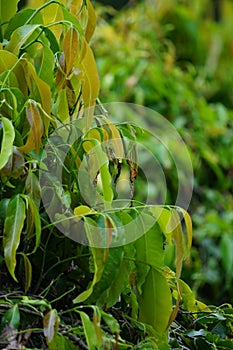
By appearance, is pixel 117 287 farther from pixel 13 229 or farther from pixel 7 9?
pixel 7 9

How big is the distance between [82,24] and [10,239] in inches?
11.8

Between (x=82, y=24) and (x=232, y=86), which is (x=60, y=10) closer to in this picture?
(x=82, y=24)

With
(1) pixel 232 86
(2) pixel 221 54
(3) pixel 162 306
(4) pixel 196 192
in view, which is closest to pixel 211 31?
(2) pixel 221 54

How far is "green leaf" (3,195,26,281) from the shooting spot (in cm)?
54

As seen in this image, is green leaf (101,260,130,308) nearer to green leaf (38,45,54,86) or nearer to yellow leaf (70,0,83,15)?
green leaf (38,45,54,86)

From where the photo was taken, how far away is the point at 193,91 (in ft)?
7.82

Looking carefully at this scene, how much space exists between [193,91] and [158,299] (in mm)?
1847

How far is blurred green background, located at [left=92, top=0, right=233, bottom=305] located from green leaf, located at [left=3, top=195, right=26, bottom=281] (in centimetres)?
110

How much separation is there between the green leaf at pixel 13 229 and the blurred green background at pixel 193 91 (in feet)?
3.62

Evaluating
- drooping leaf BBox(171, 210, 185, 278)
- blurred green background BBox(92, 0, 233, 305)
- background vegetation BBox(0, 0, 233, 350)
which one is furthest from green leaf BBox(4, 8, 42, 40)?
blurred green background BBox(92, 0, 233, 305)

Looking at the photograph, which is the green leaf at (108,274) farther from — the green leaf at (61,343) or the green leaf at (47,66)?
the green leaf at (47,66)

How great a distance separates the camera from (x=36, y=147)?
57cm

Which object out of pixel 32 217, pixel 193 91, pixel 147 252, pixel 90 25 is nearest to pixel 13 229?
pixel 32 217

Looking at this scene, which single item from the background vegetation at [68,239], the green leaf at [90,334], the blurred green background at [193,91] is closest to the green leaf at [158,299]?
the background vegetation at [68,239]
